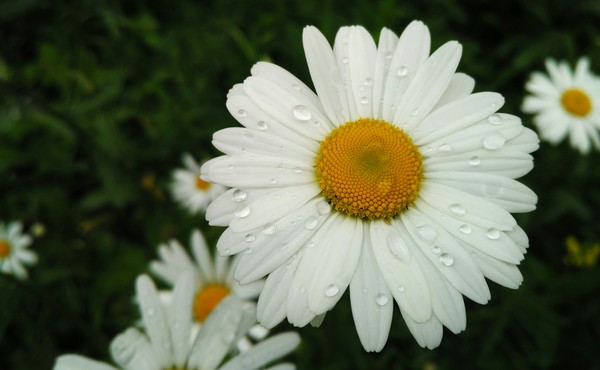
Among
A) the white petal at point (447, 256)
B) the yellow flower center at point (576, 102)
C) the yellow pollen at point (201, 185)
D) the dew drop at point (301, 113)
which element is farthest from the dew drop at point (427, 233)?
the yellow flower center at point (576, 102)

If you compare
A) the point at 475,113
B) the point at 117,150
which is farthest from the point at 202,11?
the point at 475,113

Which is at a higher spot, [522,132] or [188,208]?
[188,208]

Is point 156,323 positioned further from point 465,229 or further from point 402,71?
point 402,71

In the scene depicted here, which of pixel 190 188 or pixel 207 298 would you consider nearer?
pixel 207 298

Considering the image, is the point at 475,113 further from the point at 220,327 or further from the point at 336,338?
the point at 336,338

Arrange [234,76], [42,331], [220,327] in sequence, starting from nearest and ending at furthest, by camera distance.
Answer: [220,327] < [42,331] < [234,76]

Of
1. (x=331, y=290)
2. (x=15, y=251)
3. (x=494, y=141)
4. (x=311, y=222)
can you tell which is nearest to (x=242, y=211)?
(x=311, y=222)

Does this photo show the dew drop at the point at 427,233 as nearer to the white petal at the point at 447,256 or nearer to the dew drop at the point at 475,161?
the white petal at the point at 447,256
